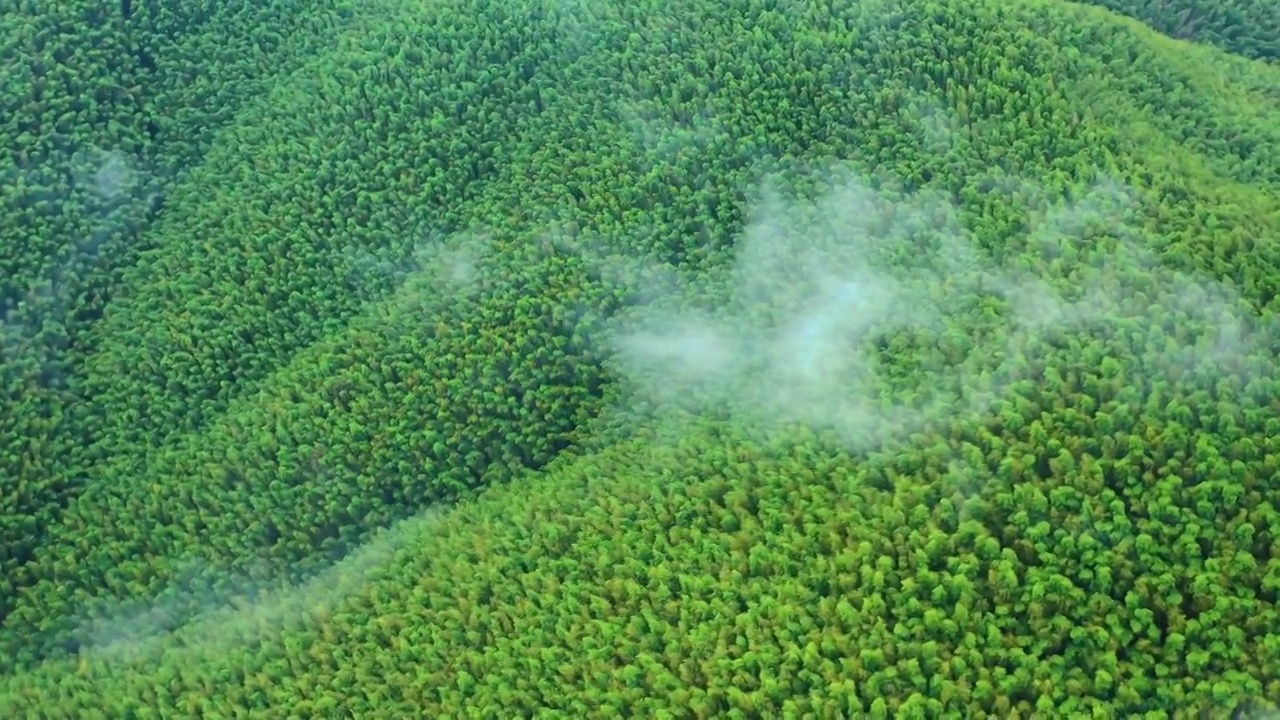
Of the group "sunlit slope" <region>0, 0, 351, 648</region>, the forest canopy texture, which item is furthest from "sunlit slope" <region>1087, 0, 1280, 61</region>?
"sunlit slope" <region>0, 0, 351, 648</region>

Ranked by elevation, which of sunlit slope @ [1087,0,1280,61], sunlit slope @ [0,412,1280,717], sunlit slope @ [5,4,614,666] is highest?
sunlit slope @ [5,4,614,666]

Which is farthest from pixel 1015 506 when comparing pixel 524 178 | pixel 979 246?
pixel 524 178

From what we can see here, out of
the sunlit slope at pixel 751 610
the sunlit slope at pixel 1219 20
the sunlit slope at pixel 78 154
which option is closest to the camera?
the sunlit slope at pixel 751 610

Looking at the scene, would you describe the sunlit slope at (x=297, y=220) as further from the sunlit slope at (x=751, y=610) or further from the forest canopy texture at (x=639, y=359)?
the sunlit slope at (x=751, y=610)

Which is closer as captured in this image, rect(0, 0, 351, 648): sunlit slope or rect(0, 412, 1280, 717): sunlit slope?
rect(0, 412, 1280, 717): sunlit slope

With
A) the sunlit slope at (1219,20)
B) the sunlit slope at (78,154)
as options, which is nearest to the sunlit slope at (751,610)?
the sunlit slope at (78,154)

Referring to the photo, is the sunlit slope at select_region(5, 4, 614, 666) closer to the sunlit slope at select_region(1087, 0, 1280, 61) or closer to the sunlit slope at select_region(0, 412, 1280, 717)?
the sunlit slope at select_region(0, 412, 1280, 717)
